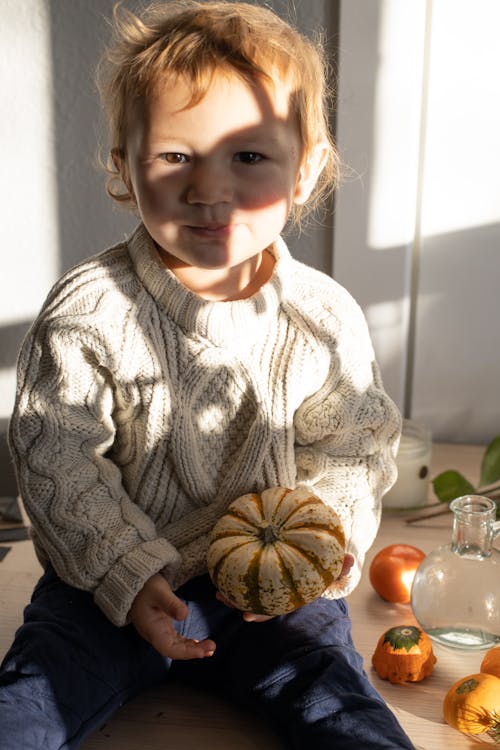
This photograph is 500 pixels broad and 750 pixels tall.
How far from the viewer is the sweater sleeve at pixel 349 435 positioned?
1311 millimetres

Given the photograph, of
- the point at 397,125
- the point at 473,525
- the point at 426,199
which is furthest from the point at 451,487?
the point at 397,125

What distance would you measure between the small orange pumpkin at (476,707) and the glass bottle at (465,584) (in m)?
0.11

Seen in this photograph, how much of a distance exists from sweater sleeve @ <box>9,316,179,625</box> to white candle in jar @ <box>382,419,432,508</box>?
565 millimetres

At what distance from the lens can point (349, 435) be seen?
1326 millimetres

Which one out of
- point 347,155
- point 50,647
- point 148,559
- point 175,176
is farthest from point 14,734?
point 347,155

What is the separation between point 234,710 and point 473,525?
368 mm

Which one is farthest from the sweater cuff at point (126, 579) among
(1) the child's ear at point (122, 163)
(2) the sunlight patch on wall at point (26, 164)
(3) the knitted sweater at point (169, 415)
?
(2) the sunlight patch on wall at point (26, 164)

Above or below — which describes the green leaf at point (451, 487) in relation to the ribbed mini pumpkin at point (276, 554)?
below

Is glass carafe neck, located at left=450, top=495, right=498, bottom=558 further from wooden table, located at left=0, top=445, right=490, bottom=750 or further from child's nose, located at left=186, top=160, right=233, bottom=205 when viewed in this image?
child's nose, located at left=186, top=160, right=233, bottom=205

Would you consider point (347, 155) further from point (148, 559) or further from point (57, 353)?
point (148, 559)

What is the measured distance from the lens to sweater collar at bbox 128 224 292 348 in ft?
4.08

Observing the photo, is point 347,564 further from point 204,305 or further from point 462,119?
point 462,119

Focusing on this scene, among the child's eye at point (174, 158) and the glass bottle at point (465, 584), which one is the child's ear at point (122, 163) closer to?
the child's eye at point (174, 158)

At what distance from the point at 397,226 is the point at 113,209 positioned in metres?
0.50
